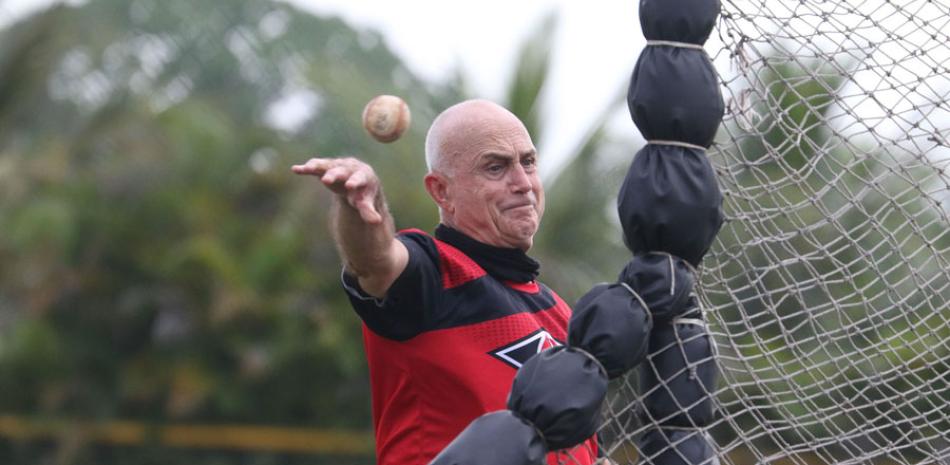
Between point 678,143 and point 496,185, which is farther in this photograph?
point 496,185

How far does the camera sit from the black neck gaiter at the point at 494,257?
4312 millimetres

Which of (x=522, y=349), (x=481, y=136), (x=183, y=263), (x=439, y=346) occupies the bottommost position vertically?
(x=183, y=263)

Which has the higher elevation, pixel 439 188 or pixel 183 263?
pixel 439 188

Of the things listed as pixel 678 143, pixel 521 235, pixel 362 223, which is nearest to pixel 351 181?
pixel 362 223

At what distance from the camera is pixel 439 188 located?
14.7 feet

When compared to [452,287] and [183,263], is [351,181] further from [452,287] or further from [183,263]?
[183,263]

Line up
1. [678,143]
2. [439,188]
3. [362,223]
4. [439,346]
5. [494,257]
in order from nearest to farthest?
1. [362,223]
2. [678,143]
3. [439,346]
4. [494,257]
5. [439,188]

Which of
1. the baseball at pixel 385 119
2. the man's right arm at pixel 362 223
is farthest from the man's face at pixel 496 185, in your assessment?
the man's right arm at pixel 362 223

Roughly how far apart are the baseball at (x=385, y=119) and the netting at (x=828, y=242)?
89 cm

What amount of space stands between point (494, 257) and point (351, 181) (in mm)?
934

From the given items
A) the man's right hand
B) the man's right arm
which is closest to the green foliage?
the man's right arm

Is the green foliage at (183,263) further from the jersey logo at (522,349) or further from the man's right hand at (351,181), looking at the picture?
the man's right hand at (351,181)

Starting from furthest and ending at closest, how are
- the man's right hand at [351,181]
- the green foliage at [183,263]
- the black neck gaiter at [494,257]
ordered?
the green foliage at [183,263], the black neck gaiter at [494,257], the man's right hand at [351,181]

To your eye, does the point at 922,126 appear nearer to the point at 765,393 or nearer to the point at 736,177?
the point at 736,177
